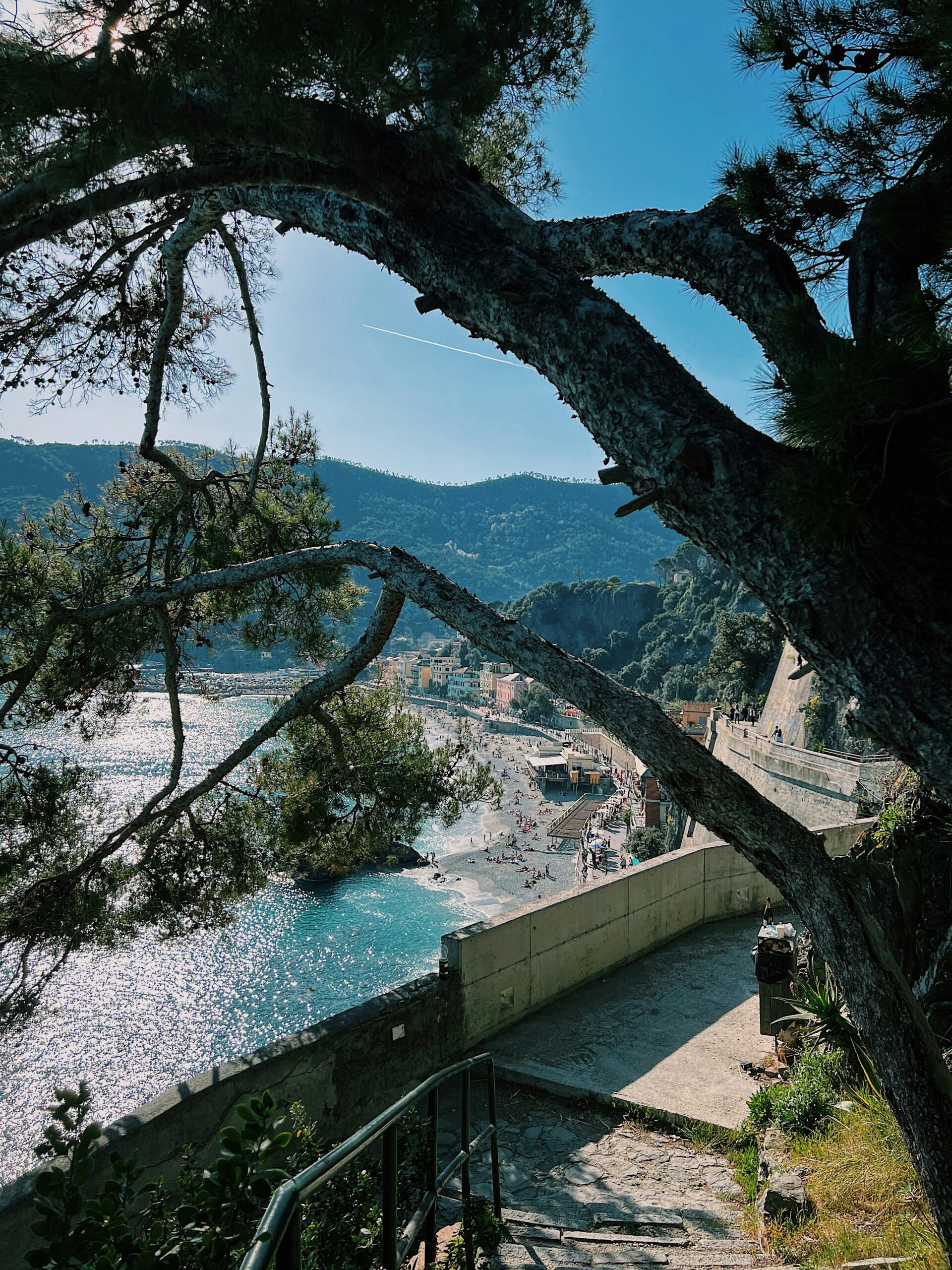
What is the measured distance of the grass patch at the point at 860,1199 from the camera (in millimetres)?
2426

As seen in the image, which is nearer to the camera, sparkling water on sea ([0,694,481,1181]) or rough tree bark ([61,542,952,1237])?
rough tree bark ([61,542,952,1237])

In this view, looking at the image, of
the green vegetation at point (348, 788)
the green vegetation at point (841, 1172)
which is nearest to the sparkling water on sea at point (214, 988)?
the green vegetation at point (348, 788)

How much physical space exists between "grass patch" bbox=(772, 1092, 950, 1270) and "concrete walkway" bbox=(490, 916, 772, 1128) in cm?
76

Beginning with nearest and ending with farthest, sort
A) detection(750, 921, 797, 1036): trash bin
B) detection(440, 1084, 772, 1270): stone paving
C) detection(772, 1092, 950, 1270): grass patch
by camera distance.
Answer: detection(772, 1092, 950, 1270): grass patch < detection(440, 1084, 772, 1270): stone paving < detection(750, 921, 797, 1036): trash bin

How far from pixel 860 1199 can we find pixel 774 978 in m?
1.84

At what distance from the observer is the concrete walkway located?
4.16 metres

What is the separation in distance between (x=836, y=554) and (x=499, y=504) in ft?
604

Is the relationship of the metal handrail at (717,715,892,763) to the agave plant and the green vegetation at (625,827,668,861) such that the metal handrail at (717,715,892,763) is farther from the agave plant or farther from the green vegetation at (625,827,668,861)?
the green vegetation at (625,827,668,861)

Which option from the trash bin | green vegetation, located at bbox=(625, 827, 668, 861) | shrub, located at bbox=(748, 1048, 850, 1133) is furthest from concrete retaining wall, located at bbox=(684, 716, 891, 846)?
green vegetation, located at bbox=(625, 827, 668, 861)

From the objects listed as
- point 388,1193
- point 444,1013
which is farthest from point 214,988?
point 388,1193

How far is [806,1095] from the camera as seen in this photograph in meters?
3.51

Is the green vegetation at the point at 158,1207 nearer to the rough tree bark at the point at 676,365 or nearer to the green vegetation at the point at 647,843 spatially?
the rough tree bark at the point at 676,365

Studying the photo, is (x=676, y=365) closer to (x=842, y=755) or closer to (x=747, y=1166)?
(x=747, y=1166)

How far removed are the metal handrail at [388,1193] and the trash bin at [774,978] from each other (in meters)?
2.22
